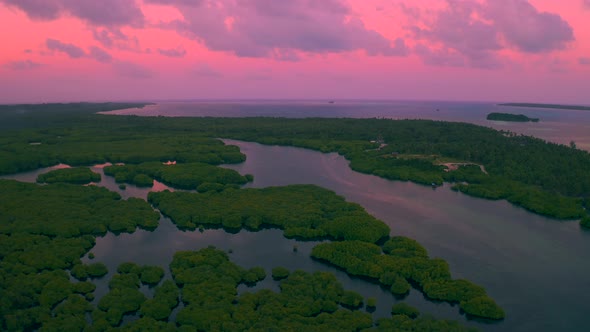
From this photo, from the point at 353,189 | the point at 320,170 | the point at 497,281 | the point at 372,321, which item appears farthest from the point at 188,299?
the point at 320,170

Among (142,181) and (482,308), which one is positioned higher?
(142,181)

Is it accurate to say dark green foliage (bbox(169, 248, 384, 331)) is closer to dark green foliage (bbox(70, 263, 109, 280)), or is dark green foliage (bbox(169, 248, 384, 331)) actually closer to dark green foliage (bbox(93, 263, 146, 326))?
dark green foliage (bbox(93, 263, 146, 326))

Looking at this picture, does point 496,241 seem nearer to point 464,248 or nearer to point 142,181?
point 464,248

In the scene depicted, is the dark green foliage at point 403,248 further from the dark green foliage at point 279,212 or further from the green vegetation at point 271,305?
the green vegetation at point 271,305

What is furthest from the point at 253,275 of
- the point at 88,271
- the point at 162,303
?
the point at 88,271

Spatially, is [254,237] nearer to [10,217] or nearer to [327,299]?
[327,299]

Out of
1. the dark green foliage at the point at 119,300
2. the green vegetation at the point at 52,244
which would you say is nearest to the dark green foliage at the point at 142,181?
the green vegetation at the point at 52,244

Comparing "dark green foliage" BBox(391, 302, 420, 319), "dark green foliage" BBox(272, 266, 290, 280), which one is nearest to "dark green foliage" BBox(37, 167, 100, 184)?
"dark green foliage" BBox(272, 266, 290, 280)
